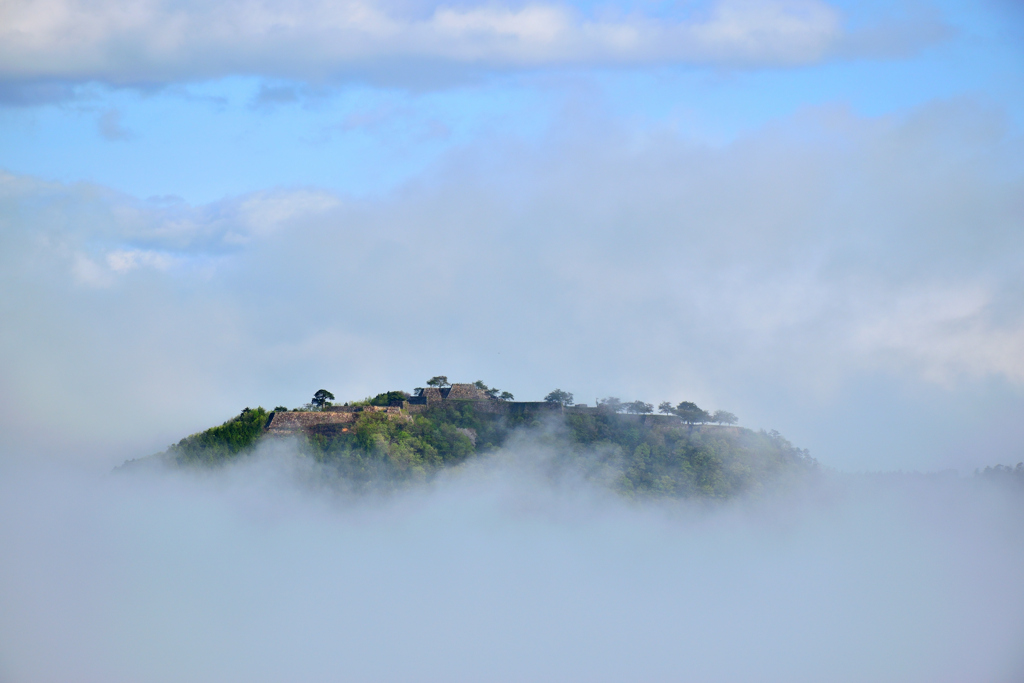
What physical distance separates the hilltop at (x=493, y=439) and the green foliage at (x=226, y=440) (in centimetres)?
11

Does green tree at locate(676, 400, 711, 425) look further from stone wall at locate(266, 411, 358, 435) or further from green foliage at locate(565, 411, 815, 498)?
stone wall at locate(266, 411, 358, 435)

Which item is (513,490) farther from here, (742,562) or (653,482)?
(742,562)

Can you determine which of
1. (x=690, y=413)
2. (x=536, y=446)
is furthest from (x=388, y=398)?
(x=690, y=413)

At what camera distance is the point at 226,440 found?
234 ft

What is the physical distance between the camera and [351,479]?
2795 inches

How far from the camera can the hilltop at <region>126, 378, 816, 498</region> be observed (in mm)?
66500

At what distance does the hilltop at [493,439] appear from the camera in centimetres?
6650

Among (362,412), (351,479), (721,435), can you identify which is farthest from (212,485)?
(721,435)

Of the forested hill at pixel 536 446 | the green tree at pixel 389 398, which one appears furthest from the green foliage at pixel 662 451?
the green tree at pixel 389 398

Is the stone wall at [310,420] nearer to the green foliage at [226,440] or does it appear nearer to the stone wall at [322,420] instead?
the stone wall at [322,420]

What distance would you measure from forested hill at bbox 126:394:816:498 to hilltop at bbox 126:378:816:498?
0.08 m

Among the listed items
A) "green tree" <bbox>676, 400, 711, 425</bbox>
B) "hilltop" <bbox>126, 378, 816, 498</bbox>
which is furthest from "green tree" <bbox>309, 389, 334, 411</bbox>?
"green tree" <bbox>676, 400, 711, 425</bbox>

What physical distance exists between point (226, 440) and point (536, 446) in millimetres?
25439

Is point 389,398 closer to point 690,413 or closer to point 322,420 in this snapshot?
point 322,420
